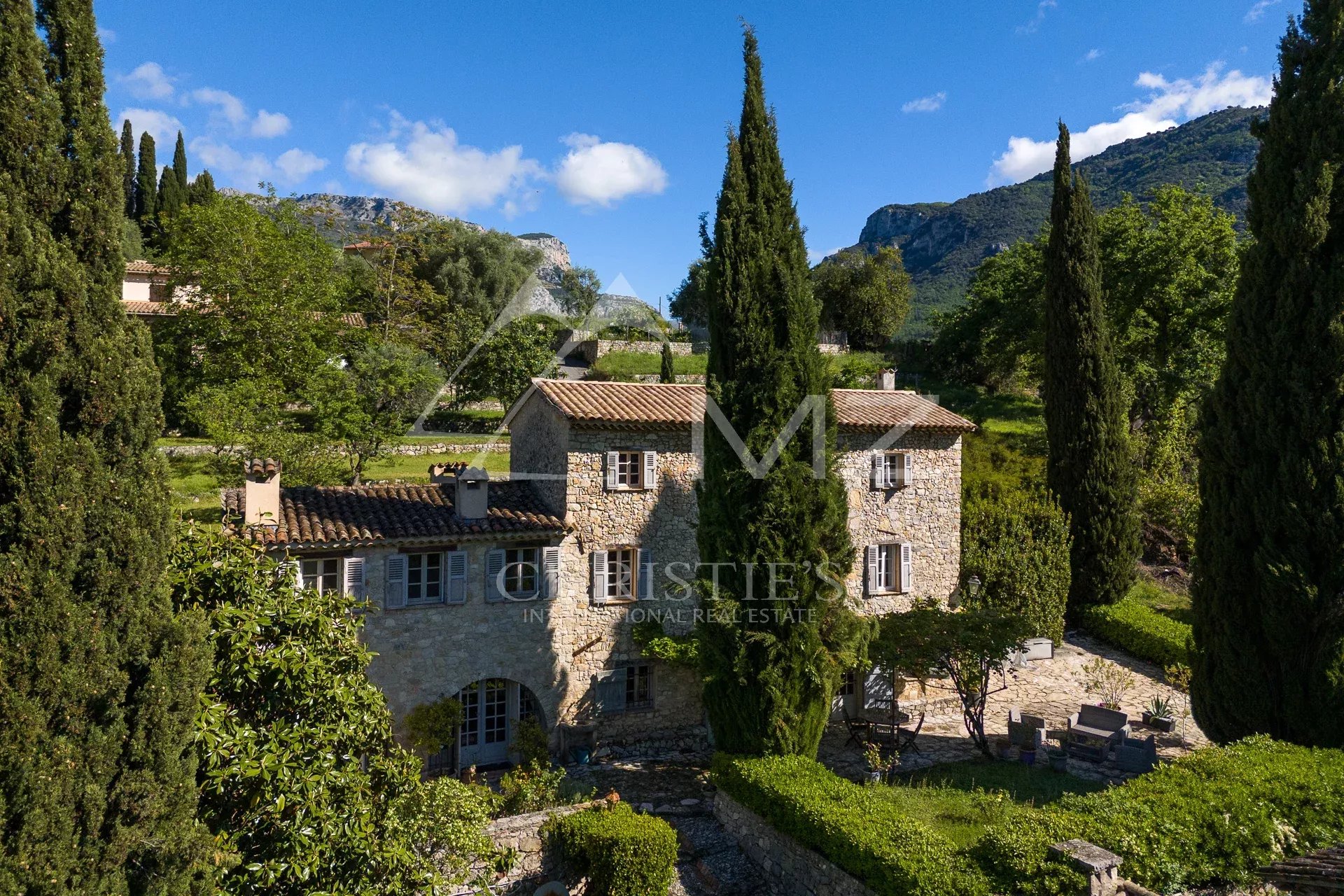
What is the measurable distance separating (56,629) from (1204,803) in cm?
1179

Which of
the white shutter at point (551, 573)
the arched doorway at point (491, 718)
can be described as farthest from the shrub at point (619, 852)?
the white shutter at point (551, 573)

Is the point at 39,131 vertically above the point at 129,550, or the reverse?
the point at 39,131

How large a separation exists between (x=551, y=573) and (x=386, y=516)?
3567 millimetres

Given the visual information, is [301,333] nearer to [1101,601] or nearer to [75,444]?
[75,444]

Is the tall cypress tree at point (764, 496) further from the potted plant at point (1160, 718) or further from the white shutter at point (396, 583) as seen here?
the potted plant at point (1160, 718)

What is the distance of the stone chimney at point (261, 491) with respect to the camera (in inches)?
521

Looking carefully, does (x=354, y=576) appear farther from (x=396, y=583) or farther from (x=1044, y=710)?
(x=1044, y=710)

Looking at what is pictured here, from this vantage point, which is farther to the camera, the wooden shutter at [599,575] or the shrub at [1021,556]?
the shrub at [1021,556]

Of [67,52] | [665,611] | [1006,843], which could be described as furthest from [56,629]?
[665,611]

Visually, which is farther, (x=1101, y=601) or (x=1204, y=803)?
(x=1101, y=601)

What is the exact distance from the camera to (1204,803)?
8742 mm

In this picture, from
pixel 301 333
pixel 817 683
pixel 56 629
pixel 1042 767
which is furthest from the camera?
pixel 301 333

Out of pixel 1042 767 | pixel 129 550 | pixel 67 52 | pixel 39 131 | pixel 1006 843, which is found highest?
pixel 67 52

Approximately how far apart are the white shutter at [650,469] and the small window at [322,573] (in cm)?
644
